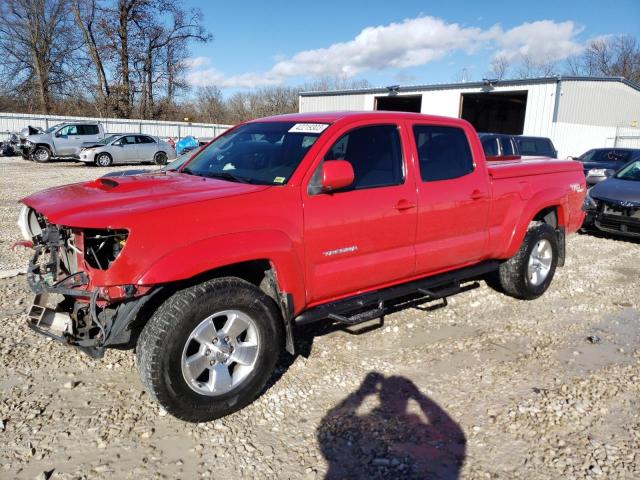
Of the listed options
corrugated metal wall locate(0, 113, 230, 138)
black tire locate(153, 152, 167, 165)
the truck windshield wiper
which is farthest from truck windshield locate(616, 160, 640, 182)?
corrugated metal wall locate(0, 113, 230, 138)

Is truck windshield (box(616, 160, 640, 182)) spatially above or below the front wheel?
above

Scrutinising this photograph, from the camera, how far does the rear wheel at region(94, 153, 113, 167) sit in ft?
76.3

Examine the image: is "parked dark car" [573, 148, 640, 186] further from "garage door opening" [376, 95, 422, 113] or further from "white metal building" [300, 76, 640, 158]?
"garage door opening" [376, 95, 422, 113]

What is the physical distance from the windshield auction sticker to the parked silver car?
70.7 ft

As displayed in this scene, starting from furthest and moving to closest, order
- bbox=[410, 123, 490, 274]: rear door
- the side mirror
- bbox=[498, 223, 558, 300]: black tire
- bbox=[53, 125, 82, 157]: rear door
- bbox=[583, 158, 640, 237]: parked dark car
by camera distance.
Result: bbox=[53, 125, 82, 157]: rear door
bbox=[583, 158, 640, 237]: parked dark car
bbox=[498, 223, 558, 300]: black tire
bbox=[410, 123, 490, 274]: rear door
the side mirror

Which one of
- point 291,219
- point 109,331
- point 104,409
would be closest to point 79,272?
point 109,331

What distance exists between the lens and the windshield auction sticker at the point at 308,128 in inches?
153

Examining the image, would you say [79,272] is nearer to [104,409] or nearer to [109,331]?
[109,331]

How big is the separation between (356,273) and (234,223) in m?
1.11

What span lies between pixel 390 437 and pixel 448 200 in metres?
2.13

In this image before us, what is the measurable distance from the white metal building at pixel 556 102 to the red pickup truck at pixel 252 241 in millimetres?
22129

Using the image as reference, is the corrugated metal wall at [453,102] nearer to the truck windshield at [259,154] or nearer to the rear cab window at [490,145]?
the rear cab window at [490,145]

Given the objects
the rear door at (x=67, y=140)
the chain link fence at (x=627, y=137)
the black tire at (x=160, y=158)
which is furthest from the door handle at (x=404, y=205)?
the chain link fence at (x=627, y=137)

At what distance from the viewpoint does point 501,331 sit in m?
4.91
